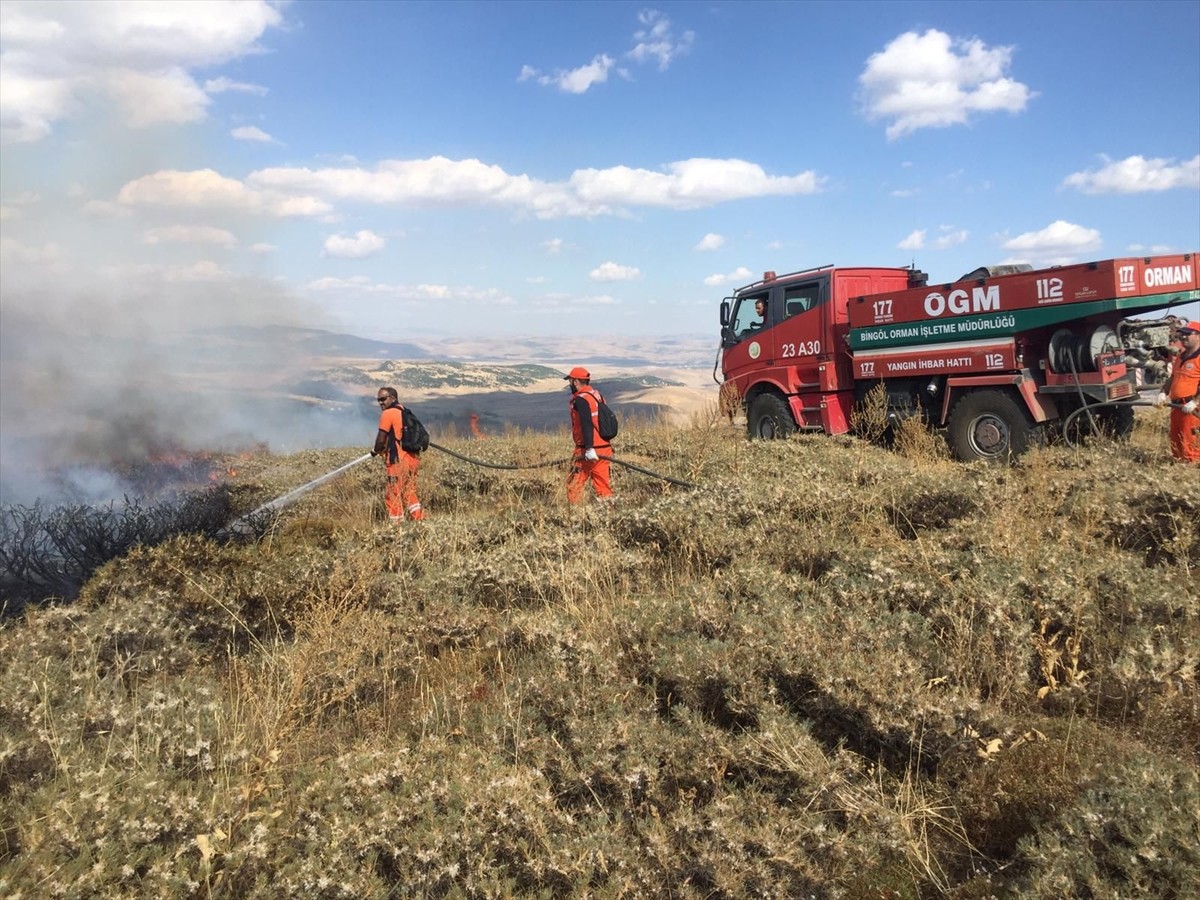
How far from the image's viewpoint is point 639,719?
3.14 m

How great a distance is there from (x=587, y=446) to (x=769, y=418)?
5.01m

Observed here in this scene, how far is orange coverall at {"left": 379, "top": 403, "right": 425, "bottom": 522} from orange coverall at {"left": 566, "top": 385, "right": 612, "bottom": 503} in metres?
1.74

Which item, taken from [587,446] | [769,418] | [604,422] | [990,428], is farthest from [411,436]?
[990,428]

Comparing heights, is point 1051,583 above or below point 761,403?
below

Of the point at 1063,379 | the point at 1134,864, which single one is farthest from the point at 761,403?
the point at 1134,864

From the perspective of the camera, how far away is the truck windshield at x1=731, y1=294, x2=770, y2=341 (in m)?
12.0

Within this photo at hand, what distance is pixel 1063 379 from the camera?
8664mm

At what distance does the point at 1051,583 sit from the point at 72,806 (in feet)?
14.0

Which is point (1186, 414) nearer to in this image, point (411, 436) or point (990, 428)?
point (990, 428)

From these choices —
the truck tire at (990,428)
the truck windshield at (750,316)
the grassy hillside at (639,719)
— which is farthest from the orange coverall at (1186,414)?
the truck windshield at (750,316)

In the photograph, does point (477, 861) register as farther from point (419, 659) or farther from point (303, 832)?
point (419, 659)

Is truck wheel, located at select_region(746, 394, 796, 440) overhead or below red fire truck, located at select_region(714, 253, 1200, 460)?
below

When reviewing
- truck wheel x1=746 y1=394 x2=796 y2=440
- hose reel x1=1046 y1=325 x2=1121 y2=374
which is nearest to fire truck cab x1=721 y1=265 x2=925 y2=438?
truck wheel x1=746 y1=394 x2=796 y2=440

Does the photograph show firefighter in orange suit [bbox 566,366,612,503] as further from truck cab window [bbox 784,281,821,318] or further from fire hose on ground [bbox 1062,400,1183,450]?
fire hose on ground [bbox 1062,400,1183,450]
